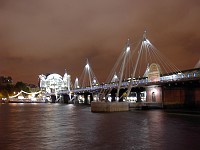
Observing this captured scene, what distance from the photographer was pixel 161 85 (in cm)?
7456

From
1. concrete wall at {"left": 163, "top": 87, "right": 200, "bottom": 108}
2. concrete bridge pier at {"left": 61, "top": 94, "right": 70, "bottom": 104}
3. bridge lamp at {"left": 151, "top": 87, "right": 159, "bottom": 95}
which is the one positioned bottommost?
concrete bridge pier at {"left": 61, "top": 94, "right": 70, "bottom": 104}

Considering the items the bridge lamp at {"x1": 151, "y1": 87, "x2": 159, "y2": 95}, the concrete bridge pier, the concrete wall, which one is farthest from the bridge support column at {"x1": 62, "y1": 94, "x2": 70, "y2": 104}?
the concrete wall

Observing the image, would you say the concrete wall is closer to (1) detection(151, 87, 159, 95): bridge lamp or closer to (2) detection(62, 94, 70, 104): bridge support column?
(1) detection(151, 87, 159, 95): bridge lamp

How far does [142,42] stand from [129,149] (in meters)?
46.6

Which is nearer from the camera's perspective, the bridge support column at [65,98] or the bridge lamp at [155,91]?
the bridge lamp at [155,91]

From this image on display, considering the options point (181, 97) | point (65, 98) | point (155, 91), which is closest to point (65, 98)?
point (65, 98)

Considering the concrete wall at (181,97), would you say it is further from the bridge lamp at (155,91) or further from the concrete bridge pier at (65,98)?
the concrete bridge pier at (65,98)

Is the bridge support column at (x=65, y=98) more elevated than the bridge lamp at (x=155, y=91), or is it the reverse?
the bridge lamp at (x=155, y=91)

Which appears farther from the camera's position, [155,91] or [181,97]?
[181,97]

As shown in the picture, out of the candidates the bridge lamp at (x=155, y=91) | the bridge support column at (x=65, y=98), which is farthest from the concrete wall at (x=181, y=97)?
the bridge support column at (x=65, y=98)

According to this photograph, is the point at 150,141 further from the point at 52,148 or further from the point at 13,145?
the point at 13,145

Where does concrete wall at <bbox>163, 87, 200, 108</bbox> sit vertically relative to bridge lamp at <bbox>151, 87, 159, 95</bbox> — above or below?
below

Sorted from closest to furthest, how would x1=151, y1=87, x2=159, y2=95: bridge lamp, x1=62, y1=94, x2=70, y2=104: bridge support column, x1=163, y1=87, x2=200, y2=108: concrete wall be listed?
x1=163, y1=87, x2=200, y2=108: concrete wall → x1=151, y1=87, x2=159, y2=95: bridge lamp → x1=62, y1=94, x2=70, y2=104: bridge support column

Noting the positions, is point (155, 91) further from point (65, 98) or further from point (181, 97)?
point (65, 98)
